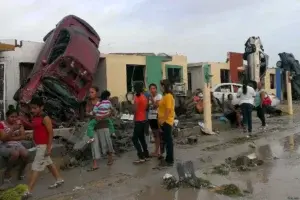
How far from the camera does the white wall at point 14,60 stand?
14.0 metres

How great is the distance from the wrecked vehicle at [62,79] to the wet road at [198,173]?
10.3 feet

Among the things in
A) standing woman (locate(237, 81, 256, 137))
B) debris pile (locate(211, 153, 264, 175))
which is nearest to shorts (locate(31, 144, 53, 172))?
debris pile (locate(211, 153, 264, 175))

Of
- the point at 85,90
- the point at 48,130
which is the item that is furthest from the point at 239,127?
the point at 48,130

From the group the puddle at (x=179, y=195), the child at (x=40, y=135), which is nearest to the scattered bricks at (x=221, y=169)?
the puddle at (x=179, y=195)

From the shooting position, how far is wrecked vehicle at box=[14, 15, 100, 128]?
36.1 ft

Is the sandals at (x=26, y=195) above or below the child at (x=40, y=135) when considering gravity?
below

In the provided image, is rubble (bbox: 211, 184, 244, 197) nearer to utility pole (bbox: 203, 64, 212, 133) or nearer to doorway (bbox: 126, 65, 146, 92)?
utility pole (bbox: 203, 64, 212, 133)

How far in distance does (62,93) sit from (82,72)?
87 cm

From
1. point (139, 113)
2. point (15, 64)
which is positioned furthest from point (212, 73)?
point (139, 113)

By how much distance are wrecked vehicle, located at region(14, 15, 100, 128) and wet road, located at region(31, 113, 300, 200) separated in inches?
124

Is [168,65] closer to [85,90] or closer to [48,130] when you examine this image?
[85,90]

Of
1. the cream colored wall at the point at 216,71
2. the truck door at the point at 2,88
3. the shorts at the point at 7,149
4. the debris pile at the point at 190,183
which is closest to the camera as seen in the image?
the debris pile at the point at 190,183

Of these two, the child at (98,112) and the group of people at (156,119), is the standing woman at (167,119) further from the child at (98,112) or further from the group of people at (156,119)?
the child at (98,112)

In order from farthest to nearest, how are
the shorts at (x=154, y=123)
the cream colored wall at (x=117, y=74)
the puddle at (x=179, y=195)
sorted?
the cream colored wall at (x=117, y=74), the shorts at (x=154, y=123), the puddle at (x=179, y=195)
